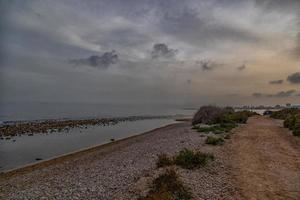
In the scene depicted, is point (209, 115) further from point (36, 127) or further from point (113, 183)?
point (113, 183)

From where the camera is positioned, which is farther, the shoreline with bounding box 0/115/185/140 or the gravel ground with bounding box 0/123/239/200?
the shoreline with bounding box 0/115/185/140

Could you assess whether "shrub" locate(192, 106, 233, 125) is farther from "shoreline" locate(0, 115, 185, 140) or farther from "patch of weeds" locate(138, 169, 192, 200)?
"patch of weeds" locate(138, 169, 192, 200)

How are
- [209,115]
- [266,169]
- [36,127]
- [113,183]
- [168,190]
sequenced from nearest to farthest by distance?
[168,190]
[113,183]
[266,169]
[209,115]
[36,127]

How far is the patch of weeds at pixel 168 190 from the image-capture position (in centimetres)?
727

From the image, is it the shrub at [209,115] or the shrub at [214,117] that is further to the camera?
the shrub at [209,115]

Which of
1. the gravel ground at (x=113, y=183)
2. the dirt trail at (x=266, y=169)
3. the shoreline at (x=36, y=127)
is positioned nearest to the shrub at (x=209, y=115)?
the dirt trail at (x=266, y=169)

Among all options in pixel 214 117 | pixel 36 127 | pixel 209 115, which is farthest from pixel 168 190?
pixel 36 127

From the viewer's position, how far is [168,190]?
7.64 meters

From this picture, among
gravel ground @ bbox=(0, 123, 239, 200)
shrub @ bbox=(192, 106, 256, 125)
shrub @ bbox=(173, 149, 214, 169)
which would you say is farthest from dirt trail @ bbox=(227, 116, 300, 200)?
shrub @ bbox=(192, 106, 256, 125)

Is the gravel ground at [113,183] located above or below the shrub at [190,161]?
below

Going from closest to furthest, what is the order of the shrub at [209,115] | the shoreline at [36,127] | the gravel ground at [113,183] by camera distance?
the gravel ground at [113,183] < the shoreline at [36,127] < the shrub at [209,115]

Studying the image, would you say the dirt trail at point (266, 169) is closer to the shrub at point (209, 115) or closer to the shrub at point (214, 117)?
the shrub at point (214, 117)

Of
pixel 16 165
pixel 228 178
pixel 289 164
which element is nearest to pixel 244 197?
pixel 228 178

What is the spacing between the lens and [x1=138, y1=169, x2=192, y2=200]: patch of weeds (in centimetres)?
727
